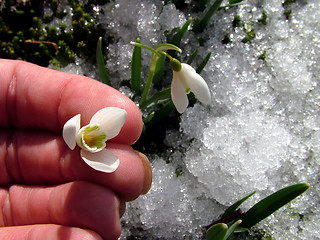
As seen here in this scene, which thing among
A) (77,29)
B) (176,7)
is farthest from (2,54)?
(176,7)

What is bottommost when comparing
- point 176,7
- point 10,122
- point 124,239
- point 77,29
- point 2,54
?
point 124,239

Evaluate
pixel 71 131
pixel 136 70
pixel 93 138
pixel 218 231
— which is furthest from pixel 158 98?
pixel 218 231

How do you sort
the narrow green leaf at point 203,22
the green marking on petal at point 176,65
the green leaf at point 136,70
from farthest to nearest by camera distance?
the narrow green leaf at point 203,22
the green leaf at point 136,70
the green marking on petal at point 176,65

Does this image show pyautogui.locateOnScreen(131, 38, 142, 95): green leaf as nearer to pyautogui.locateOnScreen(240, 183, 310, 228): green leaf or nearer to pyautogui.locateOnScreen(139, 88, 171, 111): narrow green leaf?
pyautogui.locateOnScreen(139, 88, 171, 111): narrow green leaf

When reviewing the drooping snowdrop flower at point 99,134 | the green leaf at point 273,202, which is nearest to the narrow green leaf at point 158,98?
the drooping snowdrop flower at point 99,134

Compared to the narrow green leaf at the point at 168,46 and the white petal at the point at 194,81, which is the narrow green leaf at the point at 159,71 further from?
the white petal at the point at 194,81

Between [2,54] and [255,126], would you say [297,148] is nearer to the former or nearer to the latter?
[255,126]

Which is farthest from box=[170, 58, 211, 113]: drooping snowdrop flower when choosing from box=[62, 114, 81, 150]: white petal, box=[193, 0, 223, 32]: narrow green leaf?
box=[193, 0, 223, 32]: narrow green leaf
